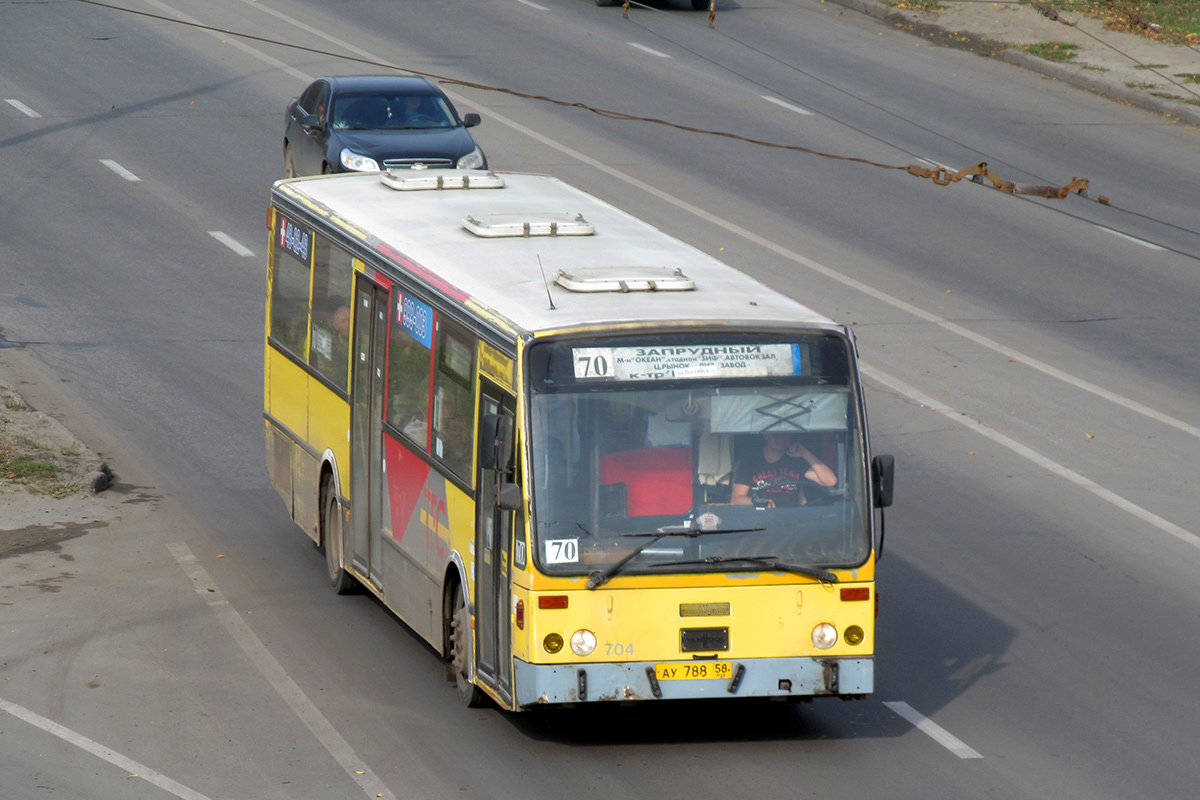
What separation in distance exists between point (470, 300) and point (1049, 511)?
5.78 meters

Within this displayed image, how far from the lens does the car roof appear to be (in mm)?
23328

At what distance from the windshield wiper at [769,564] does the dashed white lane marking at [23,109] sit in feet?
70.0

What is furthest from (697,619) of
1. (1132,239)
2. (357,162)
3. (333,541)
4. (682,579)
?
(1132,239)

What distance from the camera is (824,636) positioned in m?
8.86

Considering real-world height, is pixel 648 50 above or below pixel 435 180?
below

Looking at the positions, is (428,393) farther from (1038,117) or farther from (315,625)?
(1038,117)

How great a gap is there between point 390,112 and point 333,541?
12318 millimetres

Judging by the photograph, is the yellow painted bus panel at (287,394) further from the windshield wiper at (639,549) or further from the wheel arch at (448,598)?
the windshield wiper at (639,549)

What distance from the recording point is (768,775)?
8.79 metres

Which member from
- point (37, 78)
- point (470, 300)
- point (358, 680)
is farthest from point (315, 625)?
point (37, 78)

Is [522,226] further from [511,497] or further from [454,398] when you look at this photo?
[511,497]

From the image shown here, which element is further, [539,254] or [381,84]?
[381,84]

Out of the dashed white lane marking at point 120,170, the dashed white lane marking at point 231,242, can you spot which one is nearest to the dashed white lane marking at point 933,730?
the dashed white lane marking at point 231,242

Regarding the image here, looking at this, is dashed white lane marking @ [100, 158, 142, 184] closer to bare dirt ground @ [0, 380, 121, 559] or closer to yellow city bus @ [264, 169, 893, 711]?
bare dirt ground @ [0, 380, 121, 559]
